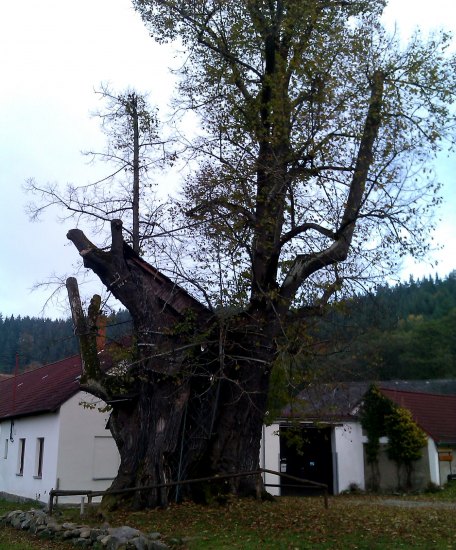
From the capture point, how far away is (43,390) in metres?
28.8

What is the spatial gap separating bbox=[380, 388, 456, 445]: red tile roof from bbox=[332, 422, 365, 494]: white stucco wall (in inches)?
101

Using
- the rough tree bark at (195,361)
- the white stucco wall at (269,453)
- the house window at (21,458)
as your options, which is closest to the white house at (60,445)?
the house window at (21,458)

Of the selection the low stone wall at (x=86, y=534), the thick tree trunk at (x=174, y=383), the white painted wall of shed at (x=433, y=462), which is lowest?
the low stone wall at (x=86, y=534)

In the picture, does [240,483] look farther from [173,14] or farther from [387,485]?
[387,485]

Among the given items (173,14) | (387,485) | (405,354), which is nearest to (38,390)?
(387,485)

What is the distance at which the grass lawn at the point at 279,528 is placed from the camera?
10578 mm

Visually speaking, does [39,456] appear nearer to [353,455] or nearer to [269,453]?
[269,453]

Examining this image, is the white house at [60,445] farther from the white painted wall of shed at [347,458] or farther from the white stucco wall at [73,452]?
the white painted wall of shed at [347,458]

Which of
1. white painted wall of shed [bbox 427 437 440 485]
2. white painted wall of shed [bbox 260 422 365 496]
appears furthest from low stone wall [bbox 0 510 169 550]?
white painted wall of shed [bbox 427 437 440 485]

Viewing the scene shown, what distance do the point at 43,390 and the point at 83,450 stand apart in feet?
16.0

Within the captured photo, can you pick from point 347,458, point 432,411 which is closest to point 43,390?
point 347,458

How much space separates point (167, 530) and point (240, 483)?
3396mm

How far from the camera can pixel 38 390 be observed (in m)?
29.6

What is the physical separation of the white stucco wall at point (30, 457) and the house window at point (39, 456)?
0.09 m
